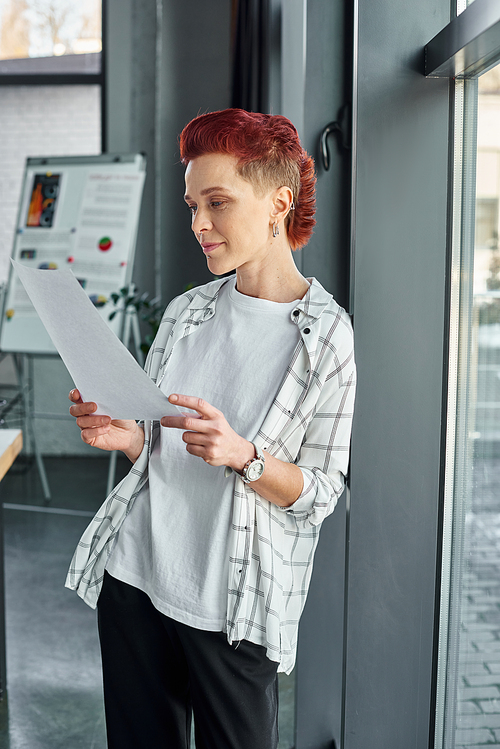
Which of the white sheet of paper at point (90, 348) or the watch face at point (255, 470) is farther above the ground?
the white sheet of paper at point (90, 348)

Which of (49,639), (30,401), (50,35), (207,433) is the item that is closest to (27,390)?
(30,401)

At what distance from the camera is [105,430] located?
1.08 m

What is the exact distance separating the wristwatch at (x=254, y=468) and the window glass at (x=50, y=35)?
4.67 metres

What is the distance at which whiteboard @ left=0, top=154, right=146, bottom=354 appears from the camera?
3686mm

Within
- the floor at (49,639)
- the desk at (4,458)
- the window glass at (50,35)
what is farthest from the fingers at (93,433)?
the window glass at (50,35)

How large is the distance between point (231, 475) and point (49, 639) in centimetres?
186

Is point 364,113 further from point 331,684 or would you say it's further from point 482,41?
point 331,684

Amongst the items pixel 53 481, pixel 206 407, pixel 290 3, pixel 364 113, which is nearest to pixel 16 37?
pixel 53 481

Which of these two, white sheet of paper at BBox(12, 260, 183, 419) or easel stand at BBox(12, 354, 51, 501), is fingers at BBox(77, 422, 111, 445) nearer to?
white sheet of paper at BBox(12, 260, 183, 419)

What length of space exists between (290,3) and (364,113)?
2.35ft

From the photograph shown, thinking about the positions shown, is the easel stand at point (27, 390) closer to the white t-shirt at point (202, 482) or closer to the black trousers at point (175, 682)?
the black trousers at point (175, 682)

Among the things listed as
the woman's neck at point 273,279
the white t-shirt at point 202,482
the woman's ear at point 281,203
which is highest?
the woman's ear at point 281,203

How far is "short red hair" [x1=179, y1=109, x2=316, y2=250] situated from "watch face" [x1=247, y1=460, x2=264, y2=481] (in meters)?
0.41

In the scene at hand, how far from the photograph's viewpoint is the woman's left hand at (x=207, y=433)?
35.2 inches
